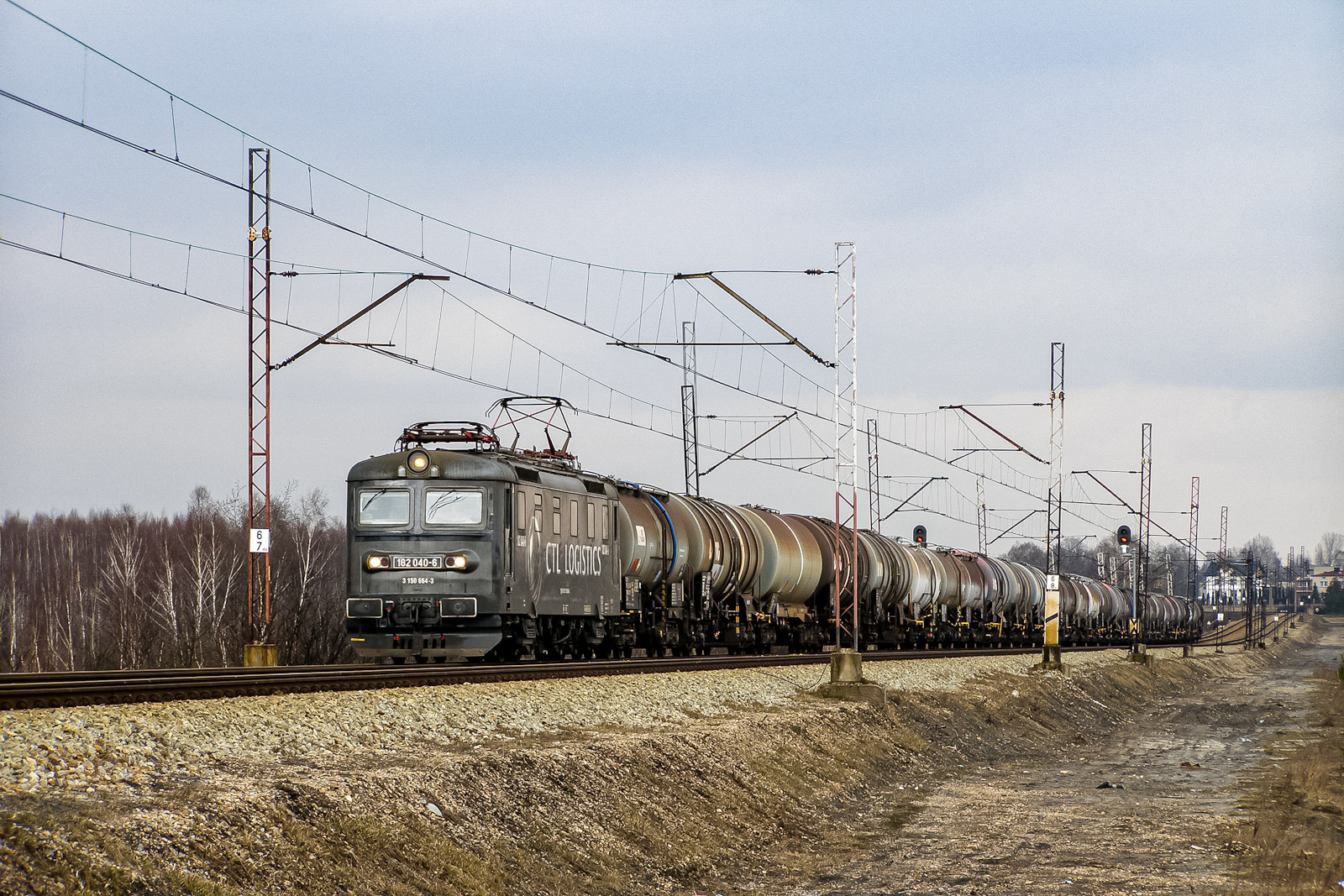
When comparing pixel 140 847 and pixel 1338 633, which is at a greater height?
pixel 140 847

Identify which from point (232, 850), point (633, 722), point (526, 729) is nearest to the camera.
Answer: point (232, 850)

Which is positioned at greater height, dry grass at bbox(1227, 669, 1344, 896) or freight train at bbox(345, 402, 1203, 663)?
freight train at bbox(345, 402, 1203, 663)

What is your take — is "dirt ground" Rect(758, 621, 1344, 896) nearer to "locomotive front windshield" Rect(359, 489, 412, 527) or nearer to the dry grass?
the dry grass

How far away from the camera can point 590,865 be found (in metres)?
12.6

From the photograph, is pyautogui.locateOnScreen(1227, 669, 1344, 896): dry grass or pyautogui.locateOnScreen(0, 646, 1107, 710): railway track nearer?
pyautogui.locateOnScreen(1227, 669, 1344, 896): dry grass

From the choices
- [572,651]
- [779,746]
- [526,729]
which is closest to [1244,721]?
[572,651]

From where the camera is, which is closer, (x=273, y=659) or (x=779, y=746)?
(x=779, y=746)

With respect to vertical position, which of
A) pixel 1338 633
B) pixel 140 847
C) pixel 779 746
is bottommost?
pixel 1338 633

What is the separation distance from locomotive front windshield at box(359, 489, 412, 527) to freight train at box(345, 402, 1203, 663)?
0.09 feet

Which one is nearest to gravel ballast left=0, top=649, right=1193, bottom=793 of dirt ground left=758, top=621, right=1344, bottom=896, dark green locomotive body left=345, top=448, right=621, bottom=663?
dark green locomotive body left=345, top=448, right=621, bottom=663

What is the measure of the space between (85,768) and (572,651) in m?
18.1

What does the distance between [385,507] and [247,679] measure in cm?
722

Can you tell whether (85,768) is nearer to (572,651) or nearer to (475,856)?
(475,856)

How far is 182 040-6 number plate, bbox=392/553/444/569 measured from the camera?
2370cm
